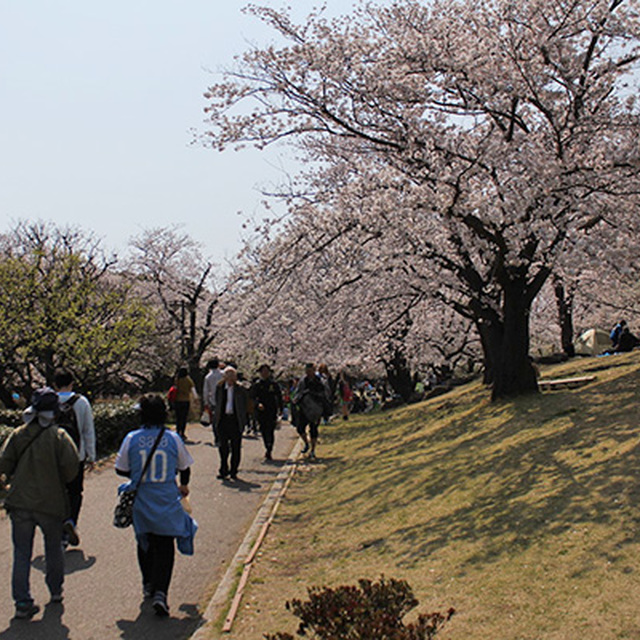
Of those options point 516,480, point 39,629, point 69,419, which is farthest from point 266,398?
point 39,629

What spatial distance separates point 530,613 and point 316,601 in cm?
143

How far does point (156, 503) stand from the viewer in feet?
18.5

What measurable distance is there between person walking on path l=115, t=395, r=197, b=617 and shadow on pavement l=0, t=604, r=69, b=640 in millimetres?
667

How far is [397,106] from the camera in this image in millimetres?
13219

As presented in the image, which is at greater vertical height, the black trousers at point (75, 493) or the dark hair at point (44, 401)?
the dark hair at point (44, 401)

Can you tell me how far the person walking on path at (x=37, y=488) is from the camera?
5492 millimetres

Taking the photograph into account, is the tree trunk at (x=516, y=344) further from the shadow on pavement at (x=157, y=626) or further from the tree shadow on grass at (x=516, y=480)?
the shadow on pavement at (x=157, y=626)

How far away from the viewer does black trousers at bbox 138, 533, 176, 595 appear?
18.3 feet

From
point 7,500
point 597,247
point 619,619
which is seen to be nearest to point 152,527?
point 7,500

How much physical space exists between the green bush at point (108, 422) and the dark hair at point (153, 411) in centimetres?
906

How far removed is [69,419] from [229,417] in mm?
4655

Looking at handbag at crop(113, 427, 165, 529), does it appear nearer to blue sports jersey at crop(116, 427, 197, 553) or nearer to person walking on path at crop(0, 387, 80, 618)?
blue sports jersey at crop(116, 427, 197, 553)

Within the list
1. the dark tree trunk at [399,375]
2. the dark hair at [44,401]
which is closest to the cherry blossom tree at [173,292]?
the dark tree trunk at [399,375]

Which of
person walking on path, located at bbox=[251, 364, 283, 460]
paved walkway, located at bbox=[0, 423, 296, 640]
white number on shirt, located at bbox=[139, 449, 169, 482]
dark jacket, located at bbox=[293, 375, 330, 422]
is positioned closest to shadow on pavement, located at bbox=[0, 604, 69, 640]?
paved walkway, located at bbox=[0, 423, 296, 640]
